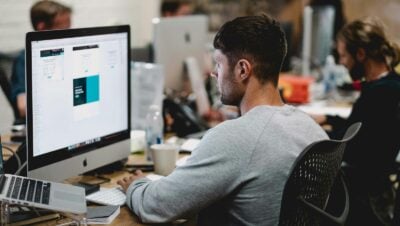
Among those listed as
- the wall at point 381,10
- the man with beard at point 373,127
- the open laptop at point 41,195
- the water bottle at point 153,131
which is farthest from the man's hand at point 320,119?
the wall at point 381,10

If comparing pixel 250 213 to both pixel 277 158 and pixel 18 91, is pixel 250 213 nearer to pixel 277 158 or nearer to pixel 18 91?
pixel 277 158

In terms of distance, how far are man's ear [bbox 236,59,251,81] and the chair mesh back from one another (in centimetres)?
29

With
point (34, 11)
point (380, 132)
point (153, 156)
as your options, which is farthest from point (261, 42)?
point (34, 11)

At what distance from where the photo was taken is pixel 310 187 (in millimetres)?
1683

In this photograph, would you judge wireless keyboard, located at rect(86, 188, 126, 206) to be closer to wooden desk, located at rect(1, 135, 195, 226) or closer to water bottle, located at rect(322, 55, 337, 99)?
wooden desk, located at rect(1, 135, 195, 226)

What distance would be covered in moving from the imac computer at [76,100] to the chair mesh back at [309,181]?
2.43 feet

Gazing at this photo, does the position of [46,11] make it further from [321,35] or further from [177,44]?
[321,35]

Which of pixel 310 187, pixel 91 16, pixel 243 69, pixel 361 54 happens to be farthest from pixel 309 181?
pixel 91 16

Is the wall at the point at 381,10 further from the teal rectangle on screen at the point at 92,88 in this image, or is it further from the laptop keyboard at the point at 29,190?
the laptop keyboard at the point at 29,190

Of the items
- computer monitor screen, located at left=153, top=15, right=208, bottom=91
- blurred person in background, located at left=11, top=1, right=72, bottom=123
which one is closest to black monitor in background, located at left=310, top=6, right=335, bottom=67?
computer monitor screen, located at left=153, top=15, right=208, bottom=91

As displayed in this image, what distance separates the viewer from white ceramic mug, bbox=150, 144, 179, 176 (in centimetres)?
230

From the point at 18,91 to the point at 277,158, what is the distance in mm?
2112

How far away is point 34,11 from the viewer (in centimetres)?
335

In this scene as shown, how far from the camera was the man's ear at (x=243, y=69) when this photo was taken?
69.3 inches
